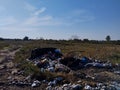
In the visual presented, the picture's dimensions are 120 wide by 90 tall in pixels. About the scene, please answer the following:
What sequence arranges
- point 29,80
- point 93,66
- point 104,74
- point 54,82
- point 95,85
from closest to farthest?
point 95,85 → point 54,82 → point 29,80 → point 104,74 → point 93,66

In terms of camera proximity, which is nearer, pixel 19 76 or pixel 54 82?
pixel 54 82

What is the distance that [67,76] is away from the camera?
10.1 meters

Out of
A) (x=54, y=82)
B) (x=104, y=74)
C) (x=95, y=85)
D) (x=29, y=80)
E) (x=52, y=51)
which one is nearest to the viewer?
(x=95, y=85)

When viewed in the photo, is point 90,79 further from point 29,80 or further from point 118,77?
point 29,80

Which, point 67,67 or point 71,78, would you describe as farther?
point 67,67

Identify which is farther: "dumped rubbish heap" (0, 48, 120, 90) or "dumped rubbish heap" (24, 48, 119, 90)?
"dumped rubbish heap" (0, 48, 120, 90)

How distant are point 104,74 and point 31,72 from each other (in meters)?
3.71

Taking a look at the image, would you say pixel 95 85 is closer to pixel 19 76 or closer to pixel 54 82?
pixel 54 82

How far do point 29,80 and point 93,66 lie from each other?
183 inches

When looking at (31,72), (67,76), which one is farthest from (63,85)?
(31,72)

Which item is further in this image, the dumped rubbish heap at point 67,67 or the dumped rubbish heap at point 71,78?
the dumped rubbish heap at point 71,78

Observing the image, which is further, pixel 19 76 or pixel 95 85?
pixel 19 76

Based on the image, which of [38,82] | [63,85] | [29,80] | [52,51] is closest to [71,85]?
Result: [63,85]

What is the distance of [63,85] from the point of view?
9.05 m
